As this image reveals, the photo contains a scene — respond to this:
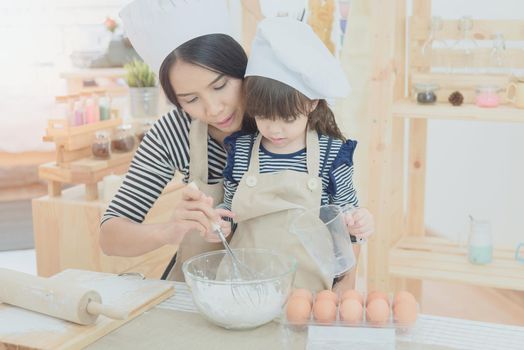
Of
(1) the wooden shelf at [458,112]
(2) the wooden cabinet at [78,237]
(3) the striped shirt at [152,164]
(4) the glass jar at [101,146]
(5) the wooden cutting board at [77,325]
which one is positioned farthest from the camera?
(4) the glass jar at [101,146]

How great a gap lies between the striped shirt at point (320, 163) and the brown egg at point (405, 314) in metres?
0.40

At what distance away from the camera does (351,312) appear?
119 centimetres

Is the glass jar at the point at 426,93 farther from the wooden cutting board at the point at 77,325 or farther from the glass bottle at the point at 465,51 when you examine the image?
the wooden cutting board at the point at 77,325

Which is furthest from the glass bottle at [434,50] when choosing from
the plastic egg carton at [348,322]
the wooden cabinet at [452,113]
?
the plastic egg carton at [348,322]

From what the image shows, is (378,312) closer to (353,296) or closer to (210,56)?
(353,296)

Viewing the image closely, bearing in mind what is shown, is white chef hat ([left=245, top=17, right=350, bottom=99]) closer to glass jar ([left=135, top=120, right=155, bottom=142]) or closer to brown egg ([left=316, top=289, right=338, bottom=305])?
brown egg ([left=316, top=289, right=338, bottom=305])

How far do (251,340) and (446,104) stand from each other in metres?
1.55

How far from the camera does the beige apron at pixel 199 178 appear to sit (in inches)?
64.6

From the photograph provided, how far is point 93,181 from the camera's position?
2600 millimetres

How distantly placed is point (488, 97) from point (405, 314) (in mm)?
1405

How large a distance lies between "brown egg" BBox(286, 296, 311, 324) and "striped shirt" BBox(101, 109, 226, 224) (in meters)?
0.56

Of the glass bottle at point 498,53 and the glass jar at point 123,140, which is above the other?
the glass bottle at point 498,53

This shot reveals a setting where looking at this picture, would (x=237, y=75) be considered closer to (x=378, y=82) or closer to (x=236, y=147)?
(x=236, y=147)

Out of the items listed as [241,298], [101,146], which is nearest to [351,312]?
[241,298]
